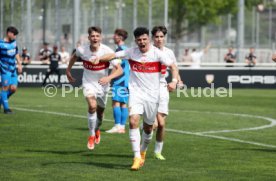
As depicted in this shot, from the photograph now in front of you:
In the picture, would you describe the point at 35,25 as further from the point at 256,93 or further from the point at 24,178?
the point at 24,178

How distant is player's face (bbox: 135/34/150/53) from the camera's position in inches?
529

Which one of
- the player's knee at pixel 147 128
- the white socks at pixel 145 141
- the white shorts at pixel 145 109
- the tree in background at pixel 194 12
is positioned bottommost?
the white socks at pixel 145 141

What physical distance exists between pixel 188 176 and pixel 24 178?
2.27m

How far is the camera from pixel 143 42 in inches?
531

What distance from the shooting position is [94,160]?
14.4 meters

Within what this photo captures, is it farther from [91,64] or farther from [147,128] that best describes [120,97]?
[147,128]

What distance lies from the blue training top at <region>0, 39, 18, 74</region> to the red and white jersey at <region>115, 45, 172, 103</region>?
10408 millimetres

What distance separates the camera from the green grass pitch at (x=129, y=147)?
504 inches

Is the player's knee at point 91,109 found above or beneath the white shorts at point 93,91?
beneath

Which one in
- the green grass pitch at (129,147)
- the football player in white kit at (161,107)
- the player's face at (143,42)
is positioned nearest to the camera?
the green grass pitch at (129,147)

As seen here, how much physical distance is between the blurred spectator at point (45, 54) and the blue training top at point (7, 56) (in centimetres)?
1628

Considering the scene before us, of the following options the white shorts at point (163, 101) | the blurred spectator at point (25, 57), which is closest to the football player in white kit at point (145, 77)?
the white shorts at point (163, 101)

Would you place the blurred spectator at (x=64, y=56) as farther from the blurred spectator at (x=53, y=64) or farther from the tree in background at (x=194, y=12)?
the tree in background at (x=194, y=12)
